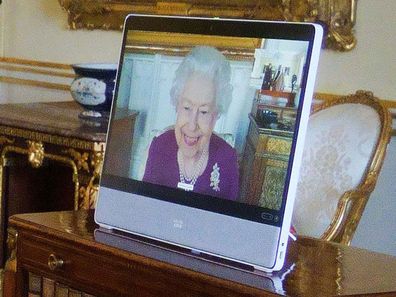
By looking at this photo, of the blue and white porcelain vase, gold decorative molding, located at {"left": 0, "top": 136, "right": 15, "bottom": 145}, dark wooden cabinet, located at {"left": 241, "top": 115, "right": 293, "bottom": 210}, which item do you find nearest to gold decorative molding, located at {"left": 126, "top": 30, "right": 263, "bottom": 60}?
dark wooden cabinet, located at {"left": 241, "top": 115, "right": 293, "bottom": 210}

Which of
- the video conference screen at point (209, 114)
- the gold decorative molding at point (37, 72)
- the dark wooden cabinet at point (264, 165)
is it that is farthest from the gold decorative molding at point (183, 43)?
the gold decorative molding at point (37, 72)

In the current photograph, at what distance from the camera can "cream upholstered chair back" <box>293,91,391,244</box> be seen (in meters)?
1.69

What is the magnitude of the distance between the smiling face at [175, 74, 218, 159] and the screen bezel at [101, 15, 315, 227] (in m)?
0.07

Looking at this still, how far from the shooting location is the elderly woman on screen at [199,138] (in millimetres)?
1178

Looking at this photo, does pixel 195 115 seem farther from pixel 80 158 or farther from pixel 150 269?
pixel 80 158

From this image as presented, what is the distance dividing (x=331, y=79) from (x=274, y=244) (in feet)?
3.58

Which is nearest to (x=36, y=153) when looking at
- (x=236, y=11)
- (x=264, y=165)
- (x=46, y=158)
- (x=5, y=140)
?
(x=46, y=158)

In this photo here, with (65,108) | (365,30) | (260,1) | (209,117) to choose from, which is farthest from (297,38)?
(65,108)

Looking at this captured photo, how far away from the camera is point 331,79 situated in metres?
2.12

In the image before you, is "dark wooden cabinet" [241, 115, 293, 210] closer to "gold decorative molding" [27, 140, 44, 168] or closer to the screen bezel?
the screen bezel

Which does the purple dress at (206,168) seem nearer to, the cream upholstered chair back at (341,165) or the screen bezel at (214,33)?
the screen bezel at (214,33)

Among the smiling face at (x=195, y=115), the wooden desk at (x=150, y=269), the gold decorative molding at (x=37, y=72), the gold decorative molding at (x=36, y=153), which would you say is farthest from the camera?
the gold decorative molding at (x=37, y=72)

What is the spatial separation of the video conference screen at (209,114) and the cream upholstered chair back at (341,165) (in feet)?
1.81

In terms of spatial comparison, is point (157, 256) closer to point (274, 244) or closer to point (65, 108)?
point (274, 244)
